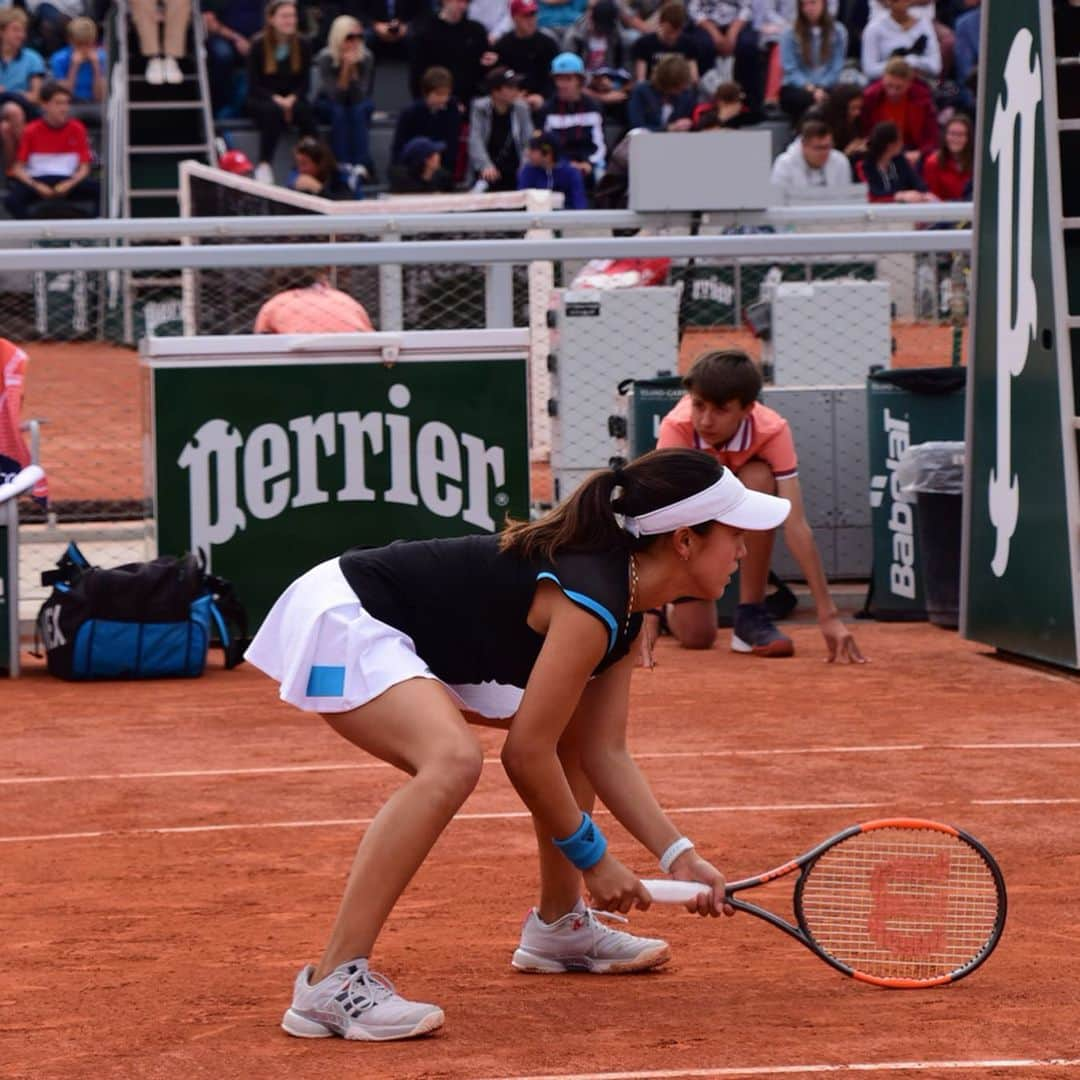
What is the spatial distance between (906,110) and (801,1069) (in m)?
18.5

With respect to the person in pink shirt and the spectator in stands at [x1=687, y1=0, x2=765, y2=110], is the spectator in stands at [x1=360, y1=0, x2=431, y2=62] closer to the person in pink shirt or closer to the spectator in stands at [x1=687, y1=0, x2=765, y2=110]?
the spectator in stands at [x1=687, y1=0, x2=765, y2=110]

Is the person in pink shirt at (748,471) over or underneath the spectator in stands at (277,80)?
underneath

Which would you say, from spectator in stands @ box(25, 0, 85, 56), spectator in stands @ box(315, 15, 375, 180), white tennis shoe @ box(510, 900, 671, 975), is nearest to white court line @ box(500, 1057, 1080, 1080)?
white tennis shoe @ box(510, 900, 671, 975)

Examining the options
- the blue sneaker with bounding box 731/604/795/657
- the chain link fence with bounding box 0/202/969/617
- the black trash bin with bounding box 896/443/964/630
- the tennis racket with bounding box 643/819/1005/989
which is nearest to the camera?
the tennis racket with bounding box 643/819/1005/989

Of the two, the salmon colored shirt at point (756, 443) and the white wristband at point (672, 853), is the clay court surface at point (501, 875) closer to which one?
the white wristband at point (672, 853)

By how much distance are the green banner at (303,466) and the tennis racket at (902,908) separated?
554 cm

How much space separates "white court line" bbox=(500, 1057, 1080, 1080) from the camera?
14.4 ft

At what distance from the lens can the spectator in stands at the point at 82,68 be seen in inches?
946

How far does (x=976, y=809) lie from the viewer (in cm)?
710

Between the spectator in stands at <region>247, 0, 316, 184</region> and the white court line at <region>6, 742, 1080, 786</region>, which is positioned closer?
the white court line at <region>6, 742, 1080, 786</region>

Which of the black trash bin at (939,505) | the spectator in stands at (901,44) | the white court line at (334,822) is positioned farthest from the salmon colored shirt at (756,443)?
the spectator in stands at (901,44)

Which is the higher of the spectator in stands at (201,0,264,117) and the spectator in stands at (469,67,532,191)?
the spectator in stands at (201,0,264,117)

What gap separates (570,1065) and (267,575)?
6.20m

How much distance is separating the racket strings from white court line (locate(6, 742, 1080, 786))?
3.01m
